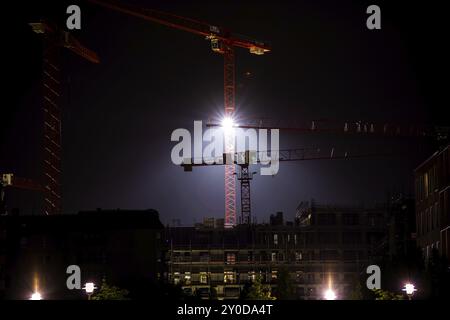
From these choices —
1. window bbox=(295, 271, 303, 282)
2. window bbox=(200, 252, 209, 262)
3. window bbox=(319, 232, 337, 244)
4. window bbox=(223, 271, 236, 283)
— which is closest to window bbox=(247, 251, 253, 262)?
window bbox=(223, 271, 236, 283)

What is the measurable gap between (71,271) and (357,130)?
79438 mm

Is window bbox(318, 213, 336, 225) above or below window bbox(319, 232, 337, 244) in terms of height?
above

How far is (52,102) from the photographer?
167 metres

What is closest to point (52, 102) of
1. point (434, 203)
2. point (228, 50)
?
point (228, 50)

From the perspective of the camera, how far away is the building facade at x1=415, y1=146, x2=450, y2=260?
85062 mm

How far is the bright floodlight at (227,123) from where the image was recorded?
179m

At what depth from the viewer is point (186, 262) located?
175 metres

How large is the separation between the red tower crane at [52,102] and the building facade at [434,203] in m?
75.0

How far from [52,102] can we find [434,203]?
295 feet

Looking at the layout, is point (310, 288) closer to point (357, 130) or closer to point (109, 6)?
point (357, 130)

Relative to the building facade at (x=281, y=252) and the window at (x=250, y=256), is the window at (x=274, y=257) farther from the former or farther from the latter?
the window at (x=250, y=256)

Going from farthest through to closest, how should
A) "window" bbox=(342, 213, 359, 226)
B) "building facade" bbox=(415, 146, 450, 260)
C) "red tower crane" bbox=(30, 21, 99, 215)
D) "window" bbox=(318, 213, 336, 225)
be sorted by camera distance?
"window" bbox=(342, 213, 359, 226) < "window" bbox=(318, 213, 336, 225) < "red tower crane" bbox=(30, 21, 99, 215) < "building facade" bbox=(415, 146, 450, 260)

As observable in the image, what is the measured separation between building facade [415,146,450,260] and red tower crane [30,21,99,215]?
75.0 metres

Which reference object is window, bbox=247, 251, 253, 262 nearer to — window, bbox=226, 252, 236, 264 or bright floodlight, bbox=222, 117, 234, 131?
window, bbox=226, 252, 236, 264
